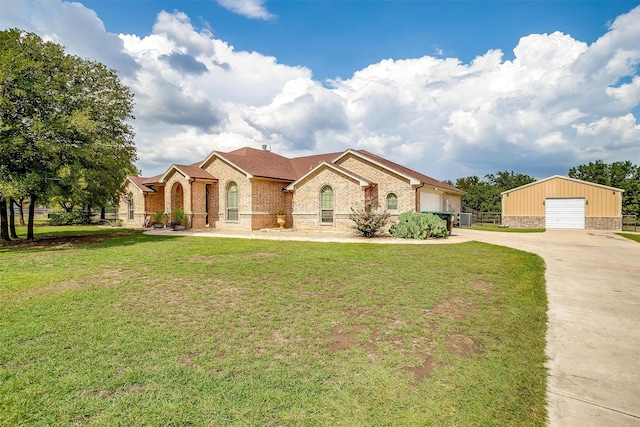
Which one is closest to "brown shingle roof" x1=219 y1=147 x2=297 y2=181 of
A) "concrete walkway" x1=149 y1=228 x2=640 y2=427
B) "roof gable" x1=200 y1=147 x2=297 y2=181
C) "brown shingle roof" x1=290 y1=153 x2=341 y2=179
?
"roof gable" x1=200 y1=147 x2=297 y2=181

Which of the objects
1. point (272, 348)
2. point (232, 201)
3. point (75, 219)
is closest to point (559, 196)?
point (232, 201)

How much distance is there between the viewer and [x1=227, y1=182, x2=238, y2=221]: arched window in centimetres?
2405

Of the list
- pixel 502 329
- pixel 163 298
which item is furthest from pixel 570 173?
pixel 163 298

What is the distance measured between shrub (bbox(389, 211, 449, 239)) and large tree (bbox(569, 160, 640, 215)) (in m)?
30.0

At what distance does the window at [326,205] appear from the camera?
21672 millimetres

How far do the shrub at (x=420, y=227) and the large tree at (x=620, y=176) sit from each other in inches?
1183

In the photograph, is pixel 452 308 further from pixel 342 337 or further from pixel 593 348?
pixel 342 337

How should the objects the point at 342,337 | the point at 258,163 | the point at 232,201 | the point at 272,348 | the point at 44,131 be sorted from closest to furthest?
the point at 272,348
the point at 342,337
the point at 44,131
the point at 232,201
the point at 258,163

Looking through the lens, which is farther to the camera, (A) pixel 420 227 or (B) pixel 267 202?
(B) pixel 267 202

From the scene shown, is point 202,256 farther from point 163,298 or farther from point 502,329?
point 502,329

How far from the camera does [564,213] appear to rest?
92.8 ft

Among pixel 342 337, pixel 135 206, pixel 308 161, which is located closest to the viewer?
pixel 342 337

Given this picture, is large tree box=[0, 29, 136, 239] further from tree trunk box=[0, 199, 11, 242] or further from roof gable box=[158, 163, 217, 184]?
roof gable box=[158, 163, 217, 184]

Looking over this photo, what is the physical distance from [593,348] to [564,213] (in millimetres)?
29866
